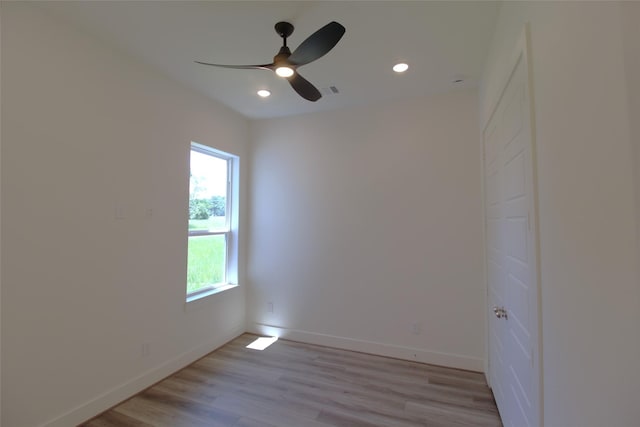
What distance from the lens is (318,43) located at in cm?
162

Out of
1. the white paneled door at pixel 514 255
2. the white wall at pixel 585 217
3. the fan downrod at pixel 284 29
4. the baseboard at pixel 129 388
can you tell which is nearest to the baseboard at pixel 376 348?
the white paneled door at pixel 514 255

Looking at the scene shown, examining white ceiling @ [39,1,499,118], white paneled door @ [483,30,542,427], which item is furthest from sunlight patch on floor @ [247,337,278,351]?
white ceiling @ [39,1,499,118]

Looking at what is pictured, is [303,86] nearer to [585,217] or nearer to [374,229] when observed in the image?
[374,229]

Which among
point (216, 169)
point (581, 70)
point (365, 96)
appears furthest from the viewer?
point (216, 169)

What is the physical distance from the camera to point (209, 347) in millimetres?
3145

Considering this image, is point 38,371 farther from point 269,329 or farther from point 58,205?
point 269,329

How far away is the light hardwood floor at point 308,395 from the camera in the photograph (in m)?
2.06

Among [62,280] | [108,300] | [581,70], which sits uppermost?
[581,70]

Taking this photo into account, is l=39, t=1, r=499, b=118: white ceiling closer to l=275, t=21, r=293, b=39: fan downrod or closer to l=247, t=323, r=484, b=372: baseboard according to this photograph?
l=275, t=21, r=293, b=39: fan downrod

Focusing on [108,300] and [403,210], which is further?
[403,210]

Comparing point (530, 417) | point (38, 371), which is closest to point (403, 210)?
point (530, 417)

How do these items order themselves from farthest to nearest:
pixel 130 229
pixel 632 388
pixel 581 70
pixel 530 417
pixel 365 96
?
pixel 365 96 < pixel 130 229 < pixel 530 417 < pixel 581 70 < pixel 632 388

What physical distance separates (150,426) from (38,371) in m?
0.81

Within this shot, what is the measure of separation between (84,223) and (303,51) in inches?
76.9
